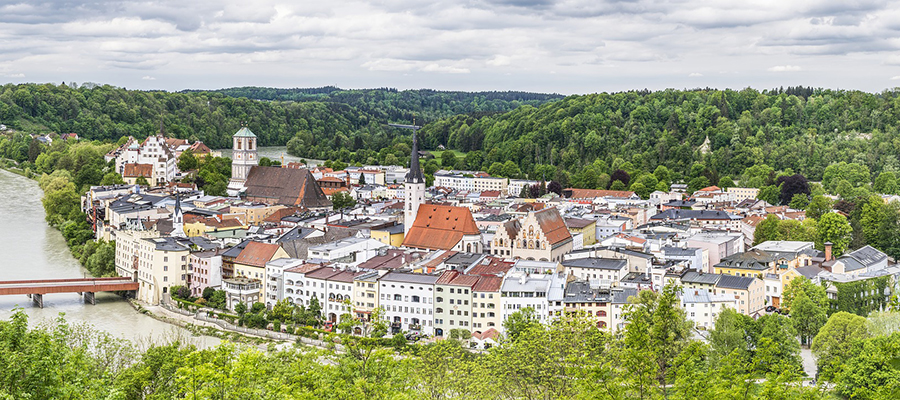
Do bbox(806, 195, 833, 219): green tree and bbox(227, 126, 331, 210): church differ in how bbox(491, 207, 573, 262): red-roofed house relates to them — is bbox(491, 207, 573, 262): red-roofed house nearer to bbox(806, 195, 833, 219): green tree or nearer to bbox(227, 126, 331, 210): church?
bbox(227, 126, 331, 210): church

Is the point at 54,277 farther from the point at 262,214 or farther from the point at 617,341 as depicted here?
the point at 617,341

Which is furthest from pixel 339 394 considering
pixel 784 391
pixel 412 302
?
pixel 412 302

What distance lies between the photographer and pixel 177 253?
121 feet

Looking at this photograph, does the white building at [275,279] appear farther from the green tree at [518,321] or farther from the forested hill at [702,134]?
the forested hill at [702,134]

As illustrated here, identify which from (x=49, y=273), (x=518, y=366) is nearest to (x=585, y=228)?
(x=518, y=366)

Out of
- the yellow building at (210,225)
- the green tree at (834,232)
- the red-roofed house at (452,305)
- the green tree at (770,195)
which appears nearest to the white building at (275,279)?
the red-roofed house at (452,305)

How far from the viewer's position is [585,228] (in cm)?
4531

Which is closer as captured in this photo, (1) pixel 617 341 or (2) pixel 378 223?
(1) pixel 617 341

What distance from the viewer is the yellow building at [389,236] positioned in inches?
1694

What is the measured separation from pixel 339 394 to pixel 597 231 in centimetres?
3380

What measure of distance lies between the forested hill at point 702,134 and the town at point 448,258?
22.3 meters

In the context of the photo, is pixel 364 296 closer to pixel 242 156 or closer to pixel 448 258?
pixel 448 258

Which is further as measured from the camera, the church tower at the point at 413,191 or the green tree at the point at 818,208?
the green tree at the point at 818,208

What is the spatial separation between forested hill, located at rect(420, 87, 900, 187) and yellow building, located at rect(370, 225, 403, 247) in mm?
34112
